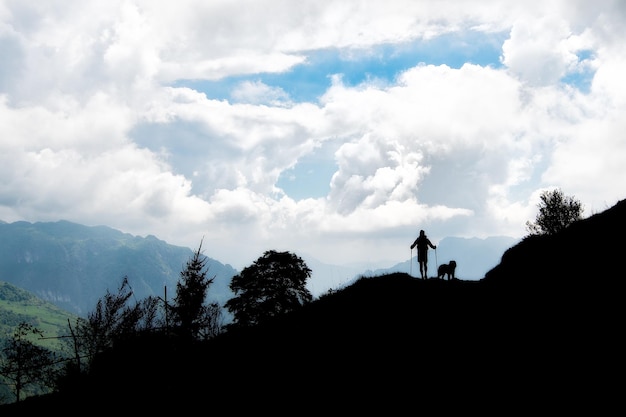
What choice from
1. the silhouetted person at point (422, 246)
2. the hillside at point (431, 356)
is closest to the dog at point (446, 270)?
the silhouetted person at point (422, 246)

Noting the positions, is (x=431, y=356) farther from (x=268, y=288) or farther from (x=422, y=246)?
(x=268, y=288)

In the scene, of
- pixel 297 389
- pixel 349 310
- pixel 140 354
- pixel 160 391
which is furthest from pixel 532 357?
pixel 140 354

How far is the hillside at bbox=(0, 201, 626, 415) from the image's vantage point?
8.19 meters

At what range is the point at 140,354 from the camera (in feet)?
78.3

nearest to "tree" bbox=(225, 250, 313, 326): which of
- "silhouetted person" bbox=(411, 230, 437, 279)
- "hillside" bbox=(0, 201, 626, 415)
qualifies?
"silhouetted person" bbox=(411, 230, 437, 279)

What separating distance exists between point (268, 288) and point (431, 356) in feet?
131

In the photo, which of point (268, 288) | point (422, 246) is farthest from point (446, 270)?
point (268, 288)

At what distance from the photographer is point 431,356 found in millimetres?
10773

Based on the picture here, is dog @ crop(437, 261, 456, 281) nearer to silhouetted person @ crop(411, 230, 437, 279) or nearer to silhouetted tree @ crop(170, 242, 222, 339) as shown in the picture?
silhouetted person @ crop(411, 230, 437, 279)

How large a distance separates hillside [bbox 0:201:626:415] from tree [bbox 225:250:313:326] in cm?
2639

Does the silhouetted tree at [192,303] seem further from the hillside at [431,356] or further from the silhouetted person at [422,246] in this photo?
the silhouetted person at [422,246]

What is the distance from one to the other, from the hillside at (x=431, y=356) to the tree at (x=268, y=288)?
26387 mm

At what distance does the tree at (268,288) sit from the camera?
1864 inches

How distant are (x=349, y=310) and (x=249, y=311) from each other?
102 feet
